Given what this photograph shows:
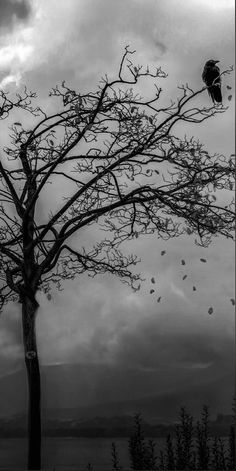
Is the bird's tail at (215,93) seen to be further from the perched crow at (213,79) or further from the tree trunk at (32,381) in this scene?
the tree trunk at (32,381)

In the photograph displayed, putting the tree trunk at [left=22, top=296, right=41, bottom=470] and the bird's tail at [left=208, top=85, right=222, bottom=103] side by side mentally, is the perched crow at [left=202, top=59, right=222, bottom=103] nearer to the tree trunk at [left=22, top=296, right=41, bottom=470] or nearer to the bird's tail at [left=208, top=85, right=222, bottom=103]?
the bird's tail at [left=208, top=85, right=222, bottom=103]

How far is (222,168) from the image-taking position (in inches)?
536

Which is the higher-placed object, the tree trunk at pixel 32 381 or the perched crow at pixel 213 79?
the perched crow at pixel 213 79

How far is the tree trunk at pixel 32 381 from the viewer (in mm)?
11984

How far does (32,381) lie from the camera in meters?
12.4

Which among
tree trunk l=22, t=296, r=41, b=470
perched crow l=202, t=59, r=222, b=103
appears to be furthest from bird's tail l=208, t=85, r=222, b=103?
tree trunk l=22, t=296, r=41, b=470

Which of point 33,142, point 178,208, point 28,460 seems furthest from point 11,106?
point 28,460

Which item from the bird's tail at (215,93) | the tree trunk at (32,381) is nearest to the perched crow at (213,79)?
the bird's tail at (215,93)

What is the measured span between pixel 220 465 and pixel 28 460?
3.76m

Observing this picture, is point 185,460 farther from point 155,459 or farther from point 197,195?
point 197,195

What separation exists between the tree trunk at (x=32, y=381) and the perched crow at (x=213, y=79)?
232 inches

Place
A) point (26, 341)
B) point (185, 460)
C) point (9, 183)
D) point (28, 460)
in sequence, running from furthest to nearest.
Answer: point (9, 183) < point (26, 341) < point (28, 460) < point (185, 460)

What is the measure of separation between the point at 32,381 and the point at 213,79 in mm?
7369

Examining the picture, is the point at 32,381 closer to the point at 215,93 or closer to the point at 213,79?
the point at 215,93
